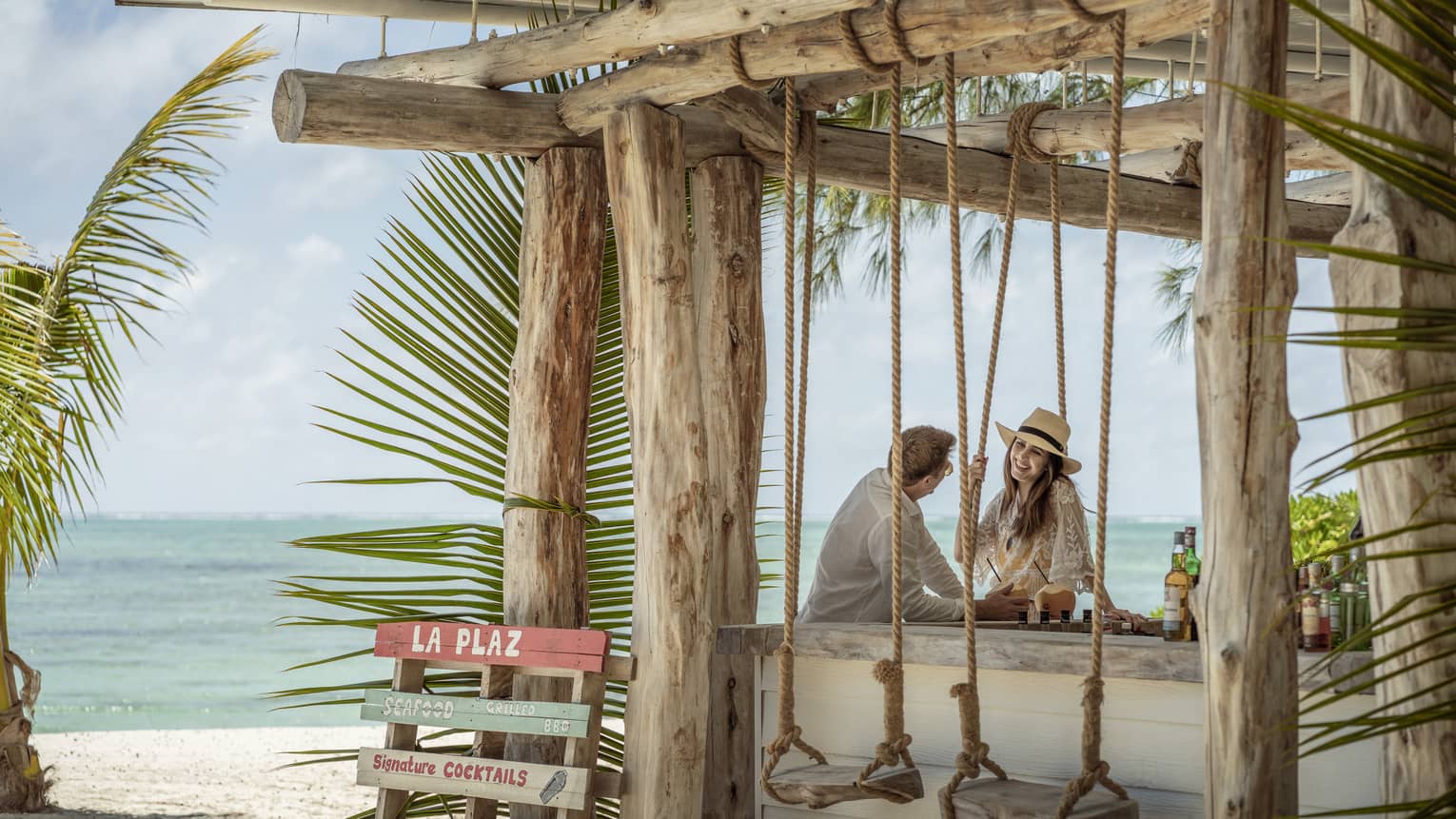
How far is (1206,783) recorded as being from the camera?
244cm

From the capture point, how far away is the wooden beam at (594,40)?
10.5 ft

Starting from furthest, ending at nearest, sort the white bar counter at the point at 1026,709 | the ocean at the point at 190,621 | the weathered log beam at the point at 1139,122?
the ocean at the point at 190,621 < the weathered log beam at the point at 1139,122 < the white bar counter at the point at 1026,709

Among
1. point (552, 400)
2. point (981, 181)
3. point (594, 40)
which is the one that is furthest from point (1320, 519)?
point (594, 40)

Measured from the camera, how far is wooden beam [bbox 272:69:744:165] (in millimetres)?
3598

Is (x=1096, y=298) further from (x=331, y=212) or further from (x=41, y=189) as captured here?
(x=41, y=189)

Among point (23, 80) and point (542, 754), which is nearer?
point (542, 754)

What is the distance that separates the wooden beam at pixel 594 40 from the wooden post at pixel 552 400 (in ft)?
1.01

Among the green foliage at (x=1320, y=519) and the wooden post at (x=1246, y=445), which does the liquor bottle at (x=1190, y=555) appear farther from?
the green foliage at (x=1320, y=519)

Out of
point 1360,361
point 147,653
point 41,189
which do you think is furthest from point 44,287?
point 41,189

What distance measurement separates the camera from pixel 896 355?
3.07 metres

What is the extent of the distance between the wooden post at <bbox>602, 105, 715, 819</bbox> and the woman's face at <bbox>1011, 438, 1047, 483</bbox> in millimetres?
1363

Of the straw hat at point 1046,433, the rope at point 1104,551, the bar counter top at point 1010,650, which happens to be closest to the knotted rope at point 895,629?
the bar counter top at point 1010,650

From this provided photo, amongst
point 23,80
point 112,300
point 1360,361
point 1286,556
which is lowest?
point 1286,556

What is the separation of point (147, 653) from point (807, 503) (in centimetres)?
2218
